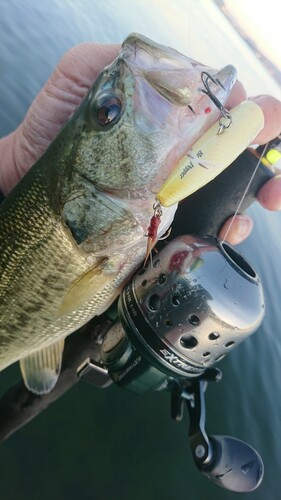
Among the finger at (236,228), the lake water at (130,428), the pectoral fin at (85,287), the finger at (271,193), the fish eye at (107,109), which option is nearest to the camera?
the fish eye at (107,109)

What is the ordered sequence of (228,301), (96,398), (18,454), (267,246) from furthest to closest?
(267,246)
(96,398)
(18,454)
(228,301)

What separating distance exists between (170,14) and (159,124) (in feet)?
52.1

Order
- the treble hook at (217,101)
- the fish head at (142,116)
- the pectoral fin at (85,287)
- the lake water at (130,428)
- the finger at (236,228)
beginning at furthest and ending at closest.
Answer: the lake water at (130,428), the finger at (236,228), the pectoral fin at (85,287), the fish head at (142,116), the treble hook at (217,101)

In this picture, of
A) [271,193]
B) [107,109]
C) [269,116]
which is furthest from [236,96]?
[107,109]

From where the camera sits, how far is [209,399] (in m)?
4.44

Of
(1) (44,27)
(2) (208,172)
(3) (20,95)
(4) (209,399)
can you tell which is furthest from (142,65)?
(1) (44,27)

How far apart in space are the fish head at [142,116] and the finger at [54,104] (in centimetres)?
63

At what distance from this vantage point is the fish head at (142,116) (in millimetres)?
1659

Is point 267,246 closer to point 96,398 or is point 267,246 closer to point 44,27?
point 96,398

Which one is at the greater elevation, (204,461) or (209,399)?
(204,461)

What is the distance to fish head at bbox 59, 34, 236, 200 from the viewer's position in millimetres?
1659

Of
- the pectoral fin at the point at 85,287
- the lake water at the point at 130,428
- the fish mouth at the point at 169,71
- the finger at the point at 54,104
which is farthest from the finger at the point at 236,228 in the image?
the lake water at the point at 130,428

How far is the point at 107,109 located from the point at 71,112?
33.6 inches

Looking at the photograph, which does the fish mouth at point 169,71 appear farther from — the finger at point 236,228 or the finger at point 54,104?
the finger at point 236,228
